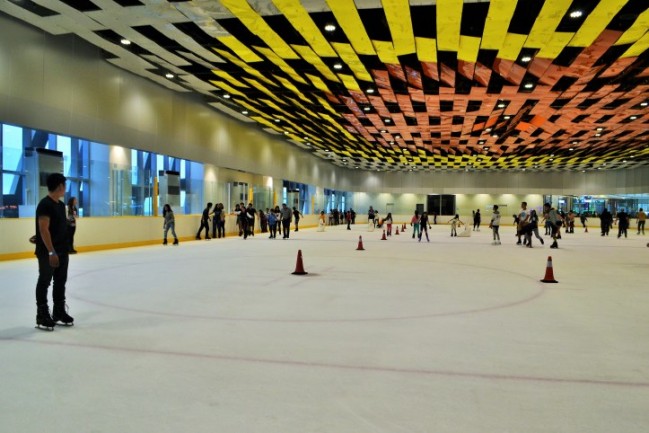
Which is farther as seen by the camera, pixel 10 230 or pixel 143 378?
pixel 10 230

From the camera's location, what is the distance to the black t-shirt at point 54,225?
4.71 metres

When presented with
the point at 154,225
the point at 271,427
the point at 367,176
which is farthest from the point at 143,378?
the point at 367,176

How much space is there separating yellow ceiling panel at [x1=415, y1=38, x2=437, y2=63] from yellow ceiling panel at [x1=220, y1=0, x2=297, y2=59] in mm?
3192

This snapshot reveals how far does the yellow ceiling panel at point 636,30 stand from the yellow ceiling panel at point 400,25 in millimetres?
4589

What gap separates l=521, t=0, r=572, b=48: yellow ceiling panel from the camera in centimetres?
927

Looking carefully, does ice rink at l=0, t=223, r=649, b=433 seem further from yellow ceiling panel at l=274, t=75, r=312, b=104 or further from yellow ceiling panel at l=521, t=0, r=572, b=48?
yellow ceiling panel at l=274, t=75, r=312, b=104

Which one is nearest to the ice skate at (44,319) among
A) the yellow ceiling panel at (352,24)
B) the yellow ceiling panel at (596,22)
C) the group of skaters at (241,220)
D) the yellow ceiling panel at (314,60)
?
the yellow ceiling panel at (352,24)

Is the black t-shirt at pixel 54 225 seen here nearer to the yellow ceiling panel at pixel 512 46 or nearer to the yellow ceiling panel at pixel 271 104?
the yellow ceiling panel at pixel 512 46

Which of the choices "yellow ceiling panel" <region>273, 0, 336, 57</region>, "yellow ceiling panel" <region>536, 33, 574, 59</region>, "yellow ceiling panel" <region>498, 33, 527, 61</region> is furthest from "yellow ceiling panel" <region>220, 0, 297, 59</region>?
"yellow ceiling panel" <region>536, 33, 574, 59</region>

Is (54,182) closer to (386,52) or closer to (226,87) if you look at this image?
(386,52)

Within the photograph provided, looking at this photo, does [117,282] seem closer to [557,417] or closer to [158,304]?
[158,304]

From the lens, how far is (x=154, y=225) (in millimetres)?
17141

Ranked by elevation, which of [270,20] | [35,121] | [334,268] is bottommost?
[334,268]

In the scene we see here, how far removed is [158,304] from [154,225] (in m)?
11.6
